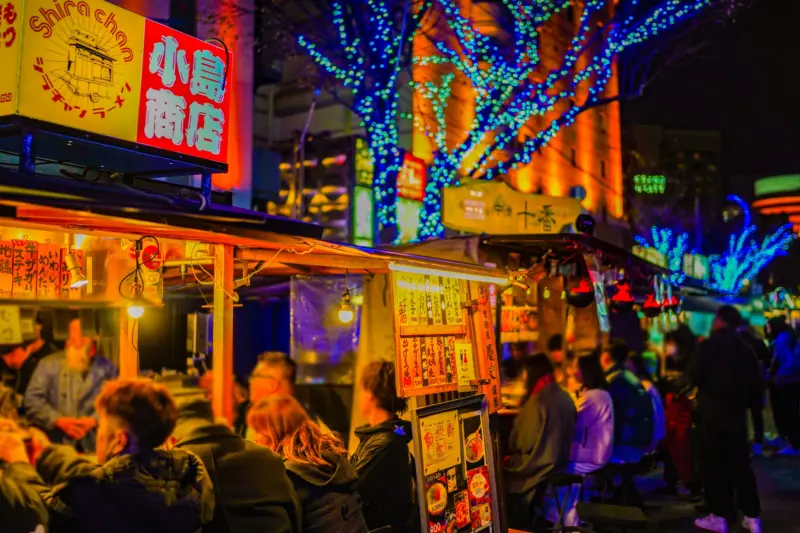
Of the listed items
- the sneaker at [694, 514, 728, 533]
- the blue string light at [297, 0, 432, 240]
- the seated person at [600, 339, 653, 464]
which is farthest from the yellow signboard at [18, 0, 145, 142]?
the blue string light at [297, 0, 432, 240]

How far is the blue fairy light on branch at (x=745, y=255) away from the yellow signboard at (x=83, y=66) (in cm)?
4006

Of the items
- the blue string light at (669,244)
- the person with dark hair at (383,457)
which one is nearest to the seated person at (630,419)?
the person with dark hair at (383,457)

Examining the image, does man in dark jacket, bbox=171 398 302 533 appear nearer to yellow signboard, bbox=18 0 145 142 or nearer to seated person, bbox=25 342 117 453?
yellow signboard, bbox=18 0 145 142

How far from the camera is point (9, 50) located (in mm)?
4039

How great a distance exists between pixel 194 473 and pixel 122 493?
1.57ft

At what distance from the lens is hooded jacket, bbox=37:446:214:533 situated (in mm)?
3494

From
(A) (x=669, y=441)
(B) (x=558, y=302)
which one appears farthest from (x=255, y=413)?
(B) (x=558, y=302)

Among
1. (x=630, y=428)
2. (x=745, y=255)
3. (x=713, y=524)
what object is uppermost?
(x=745, y=255)

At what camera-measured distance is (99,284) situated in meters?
5.95

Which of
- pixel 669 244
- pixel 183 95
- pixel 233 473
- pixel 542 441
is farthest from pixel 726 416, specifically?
pixel 669 244

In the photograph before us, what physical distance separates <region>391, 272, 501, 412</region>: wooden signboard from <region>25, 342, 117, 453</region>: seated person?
402 cm

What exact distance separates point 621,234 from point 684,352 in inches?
585

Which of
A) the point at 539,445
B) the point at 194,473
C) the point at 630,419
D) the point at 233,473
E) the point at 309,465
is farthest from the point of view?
the point at 630,419

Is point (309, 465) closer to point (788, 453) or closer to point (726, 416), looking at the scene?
point (726, 416)
